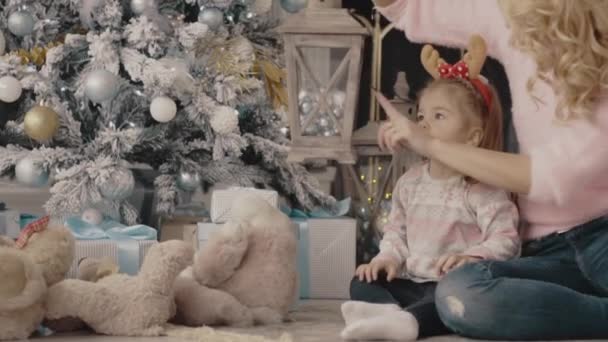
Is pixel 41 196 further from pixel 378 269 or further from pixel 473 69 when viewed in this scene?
pixel 473 69

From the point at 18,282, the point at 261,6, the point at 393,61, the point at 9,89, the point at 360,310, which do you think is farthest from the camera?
the point at 393,61

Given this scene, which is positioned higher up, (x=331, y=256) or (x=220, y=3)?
(x=220, y=3)

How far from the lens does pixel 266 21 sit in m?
2.40

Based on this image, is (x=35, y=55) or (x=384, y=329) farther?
(x=35, y=55)

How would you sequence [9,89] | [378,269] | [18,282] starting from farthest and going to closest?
[9,89]
[378,269]
[18,282]

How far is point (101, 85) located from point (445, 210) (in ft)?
2.50

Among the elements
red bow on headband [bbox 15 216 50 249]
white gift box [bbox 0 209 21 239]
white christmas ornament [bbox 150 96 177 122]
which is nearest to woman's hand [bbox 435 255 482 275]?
red bow on headband [bbox 15 216 50 249]

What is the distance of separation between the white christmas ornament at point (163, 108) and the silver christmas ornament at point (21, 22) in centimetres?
32

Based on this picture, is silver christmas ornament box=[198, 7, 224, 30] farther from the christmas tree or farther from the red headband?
the red headband

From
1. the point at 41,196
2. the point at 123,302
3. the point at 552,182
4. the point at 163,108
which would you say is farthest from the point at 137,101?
the point at 552,182

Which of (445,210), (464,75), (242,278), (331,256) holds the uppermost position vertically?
(464,75)

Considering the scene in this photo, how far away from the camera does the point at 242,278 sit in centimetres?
180

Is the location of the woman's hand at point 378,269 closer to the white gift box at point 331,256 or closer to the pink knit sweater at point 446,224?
the pink knit sweater at point 446,224

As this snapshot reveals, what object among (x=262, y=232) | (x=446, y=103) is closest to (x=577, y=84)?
(x=446, y=103)
